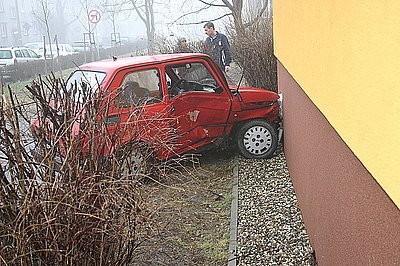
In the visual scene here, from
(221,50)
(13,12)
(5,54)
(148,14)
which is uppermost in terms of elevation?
(13,12)

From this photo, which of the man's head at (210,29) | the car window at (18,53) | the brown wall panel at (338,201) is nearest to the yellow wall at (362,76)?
the brown wall panel at (338,201)

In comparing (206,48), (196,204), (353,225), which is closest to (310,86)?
(353,225)

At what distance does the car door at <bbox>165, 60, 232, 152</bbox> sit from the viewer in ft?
24.8

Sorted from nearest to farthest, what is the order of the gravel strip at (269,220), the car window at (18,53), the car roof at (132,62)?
the gravel strip at (269,220) < the car roof at (132,62) < the car window at (18,53)

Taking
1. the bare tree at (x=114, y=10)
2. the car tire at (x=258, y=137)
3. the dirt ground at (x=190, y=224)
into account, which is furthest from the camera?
the bare tree at (x=114, y=10)

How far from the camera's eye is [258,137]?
325 inches

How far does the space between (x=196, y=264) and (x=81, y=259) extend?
1822mm

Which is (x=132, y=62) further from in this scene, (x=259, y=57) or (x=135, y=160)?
(x=259, y=57)

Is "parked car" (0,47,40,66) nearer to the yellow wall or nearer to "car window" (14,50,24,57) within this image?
"car window" (14,50,24,57)

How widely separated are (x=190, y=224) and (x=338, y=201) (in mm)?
2732

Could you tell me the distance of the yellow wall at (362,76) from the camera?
2227 millimetres

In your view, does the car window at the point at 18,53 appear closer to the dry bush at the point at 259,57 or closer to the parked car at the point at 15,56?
the parked car at the point at 15,56

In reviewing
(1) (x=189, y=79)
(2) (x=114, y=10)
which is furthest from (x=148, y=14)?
(1) (x=189, y=79)

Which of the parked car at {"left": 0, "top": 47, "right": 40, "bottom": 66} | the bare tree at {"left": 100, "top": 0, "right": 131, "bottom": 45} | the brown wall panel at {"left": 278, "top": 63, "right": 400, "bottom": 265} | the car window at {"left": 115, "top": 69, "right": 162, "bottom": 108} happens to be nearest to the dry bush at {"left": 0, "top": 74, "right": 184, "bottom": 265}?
the brown wall panel at {"left": 278, "top": 63, "right": 400, "bottom": 265}
